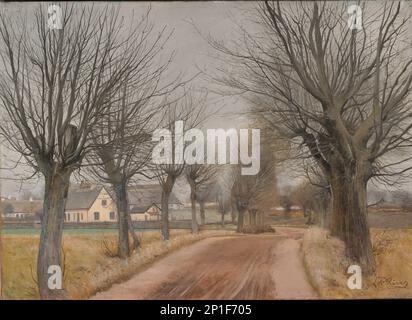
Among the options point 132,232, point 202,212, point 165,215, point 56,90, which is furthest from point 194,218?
point 56,90

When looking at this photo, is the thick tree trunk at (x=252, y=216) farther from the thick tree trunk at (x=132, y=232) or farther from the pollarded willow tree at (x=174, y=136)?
the thick tree trunk at (x=132, y=232)

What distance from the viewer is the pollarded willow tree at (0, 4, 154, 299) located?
384cm

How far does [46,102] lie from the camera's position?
12.7 feet

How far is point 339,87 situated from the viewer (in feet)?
12.9

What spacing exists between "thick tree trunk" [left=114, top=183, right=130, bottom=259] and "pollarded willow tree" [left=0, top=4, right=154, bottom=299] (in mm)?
314

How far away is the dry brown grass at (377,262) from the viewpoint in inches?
153

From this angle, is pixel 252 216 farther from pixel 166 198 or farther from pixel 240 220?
pixel 166 198

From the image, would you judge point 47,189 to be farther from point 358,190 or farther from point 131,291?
point 358,190

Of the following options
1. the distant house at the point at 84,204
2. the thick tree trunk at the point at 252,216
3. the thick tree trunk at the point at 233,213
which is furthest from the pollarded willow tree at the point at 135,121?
the thick tree trunk at the point at 252,216

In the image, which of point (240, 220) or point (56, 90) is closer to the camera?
point (56, 90)

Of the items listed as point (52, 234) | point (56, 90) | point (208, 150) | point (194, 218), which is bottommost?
point (52, 234)

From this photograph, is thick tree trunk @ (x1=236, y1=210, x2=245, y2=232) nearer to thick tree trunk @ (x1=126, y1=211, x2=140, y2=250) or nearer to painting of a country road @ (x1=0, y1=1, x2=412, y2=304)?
painting of a country road @ (x1=0, y1=1, x2=412, y2=304)
